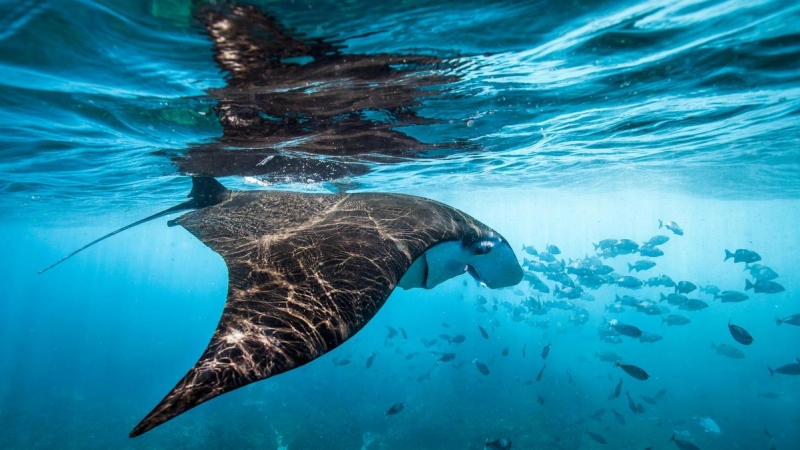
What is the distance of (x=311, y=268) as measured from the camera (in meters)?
3.12

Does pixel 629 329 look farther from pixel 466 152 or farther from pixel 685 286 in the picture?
pixel 466 152

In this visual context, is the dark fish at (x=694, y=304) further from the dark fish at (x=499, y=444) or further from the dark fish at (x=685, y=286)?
the dark fish at (x=499, y=444)

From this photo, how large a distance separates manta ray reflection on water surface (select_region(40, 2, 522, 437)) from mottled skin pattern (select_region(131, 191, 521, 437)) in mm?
11

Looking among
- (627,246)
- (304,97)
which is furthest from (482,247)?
(627,246)

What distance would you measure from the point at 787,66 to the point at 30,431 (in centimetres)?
3604

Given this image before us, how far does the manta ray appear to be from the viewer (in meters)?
1.97

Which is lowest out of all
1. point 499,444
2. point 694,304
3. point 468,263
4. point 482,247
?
point 499,444

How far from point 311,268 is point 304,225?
1703 millimetres

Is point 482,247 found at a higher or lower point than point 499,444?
higher

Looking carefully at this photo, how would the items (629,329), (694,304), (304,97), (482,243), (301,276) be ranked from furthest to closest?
1. (694,304)
2. (629,329)
3. (304,97)
4. (482,243)
5. (301,276)

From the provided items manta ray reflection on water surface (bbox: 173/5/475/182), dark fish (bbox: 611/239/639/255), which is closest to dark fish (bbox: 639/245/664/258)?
dark fish (bbox: 611/239/639/255)

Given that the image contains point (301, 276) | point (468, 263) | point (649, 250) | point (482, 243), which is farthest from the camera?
point (649, 250)

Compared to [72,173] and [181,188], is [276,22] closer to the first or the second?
[72,173]

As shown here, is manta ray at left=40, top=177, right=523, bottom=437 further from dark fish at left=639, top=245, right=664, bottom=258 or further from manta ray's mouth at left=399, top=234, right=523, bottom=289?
dark fish at left=639, top=245, right=664, bottom=258
